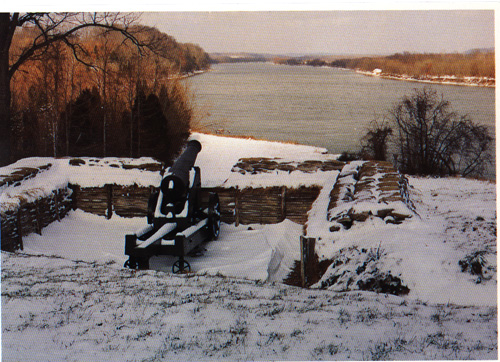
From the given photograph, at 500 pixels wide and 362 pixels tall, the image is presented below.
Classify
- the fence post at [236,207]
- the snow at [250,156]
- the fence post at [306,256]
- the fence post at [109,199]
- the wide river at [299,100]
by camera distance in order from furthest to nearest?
the fence post at [109,199] → the fence post at [236,207] → the snow at [250,156] → the wide river at [299,100] → the fence post at [306,256]

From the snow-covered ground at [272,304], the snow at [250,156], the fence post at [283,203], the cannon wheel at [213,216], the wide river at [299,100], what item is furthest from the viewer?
the fence post at [283,203]

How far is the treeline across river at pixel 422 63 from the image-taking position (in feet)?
24.1

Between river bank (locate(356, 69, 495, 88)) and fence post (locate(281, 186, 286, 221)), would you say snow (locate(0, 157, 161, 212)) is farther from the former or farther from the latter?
river bank (locate(356, 69, 495, 88))

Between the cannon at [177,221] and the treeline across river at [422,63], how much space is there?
8.57 feet

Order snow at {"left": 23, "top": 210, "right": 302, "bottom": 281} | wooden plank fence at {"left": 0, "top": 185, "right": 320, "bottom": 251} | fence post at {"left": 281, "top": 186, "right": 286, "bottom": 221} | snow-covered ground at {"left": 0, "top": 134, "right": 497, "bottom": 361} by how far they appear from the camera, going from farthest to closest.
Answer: fence post at {"left": 281, "top": 186, "right": 286, "bottom": 221} < wooden plank fence at {"left": 0, "top": 185, "right": 320, "bottom": 251} < snow at {"left": 23, "top": 210, "right": 302, "bottom": 281} < snow-covered ground at {"left": 0, "top": 134, "right": 497, "bottom": 361}

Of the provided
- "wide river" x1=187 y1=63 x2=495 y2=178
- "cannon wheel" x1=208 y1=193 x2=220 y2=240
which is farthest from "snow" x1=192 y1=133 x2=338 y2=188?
"cannon wheel" x1=208 y1=193 x2=220 y2=240

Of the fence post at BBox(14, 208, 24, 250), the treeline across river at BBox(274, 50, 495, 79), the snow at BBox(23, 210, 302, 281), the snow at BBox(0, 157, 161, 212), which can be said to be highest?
the treeline across river at BBox(274, 50, 495, 79)

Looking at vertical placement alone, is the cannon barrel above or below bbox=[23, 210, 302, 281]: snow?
above

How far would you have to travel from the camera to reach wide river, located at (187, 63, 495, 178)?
30.5 ft

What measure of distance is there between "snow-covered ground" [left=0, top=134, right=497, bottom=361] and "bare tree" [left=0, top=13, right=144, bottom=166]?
2.75 metres

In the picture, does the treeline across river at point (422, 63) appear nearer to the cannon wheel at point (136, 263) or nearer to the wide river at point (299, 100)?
the wide river at point (299, 100)

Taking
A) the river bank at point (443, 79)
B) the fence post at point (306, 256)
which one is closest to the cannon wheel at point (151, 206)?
the fence post at point (306, 256)
